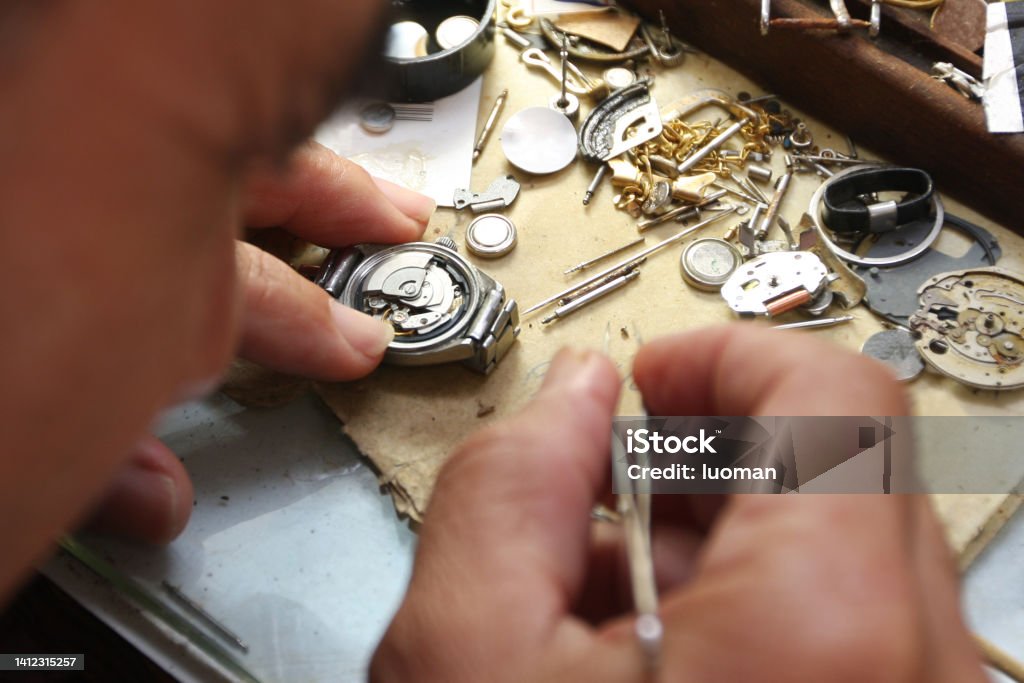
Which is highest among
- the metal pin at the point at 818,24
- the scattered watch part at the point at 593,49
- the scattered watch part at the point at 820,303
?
the metal pin at the point at 818,24

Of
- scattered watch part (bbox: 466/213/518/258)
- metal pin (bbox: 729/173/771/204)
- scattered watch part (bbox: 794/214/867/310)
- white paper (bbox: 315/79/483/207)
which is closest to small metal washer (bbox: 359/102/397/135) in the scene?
white paper (bbox: 315/79/483/207)

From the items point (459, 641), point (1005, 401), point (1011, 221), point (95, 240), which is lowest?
point (1005, 401)

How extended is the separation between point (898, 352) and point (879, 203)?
264 mm

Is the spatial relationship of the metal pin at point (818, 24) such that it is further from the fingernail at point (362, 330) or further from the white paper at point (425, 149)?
the fingernail at point (362, 330)

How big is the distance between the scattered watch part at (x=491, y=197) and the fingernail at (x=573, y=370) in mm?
577

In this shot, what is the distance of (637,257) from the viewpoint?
1277 mm

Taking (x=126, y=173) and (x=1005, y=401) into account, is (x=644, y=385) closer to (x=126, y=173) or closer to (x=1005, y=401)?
(x=126, y=173)

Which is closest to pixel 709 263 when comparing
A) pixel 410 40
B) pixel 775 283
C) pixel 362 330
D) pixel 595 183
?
pixel 775 283

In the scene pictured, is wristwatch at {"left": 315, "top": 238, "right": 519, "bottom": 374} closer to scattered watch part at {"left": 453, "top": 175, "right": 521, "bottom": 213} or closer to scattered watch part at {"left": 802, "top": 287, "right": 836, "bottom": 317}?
scattered watch part at {"left": 453, "top": 175, "right": 521, "bottom": 213}

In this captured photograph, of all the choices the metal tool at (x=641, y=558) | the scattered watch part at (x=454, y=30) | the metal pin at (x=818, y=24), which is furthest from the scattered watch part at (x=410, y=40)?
the metal tool at (x=641, y=558)

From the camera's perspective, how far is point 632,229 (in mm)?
1311

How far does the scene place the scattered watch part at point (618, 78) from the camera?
56.9 inches

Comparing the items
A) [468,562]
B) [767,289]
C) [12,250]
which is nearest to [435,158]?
[767,289]

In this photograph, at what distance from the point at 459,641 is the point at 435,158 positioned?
94 cm
